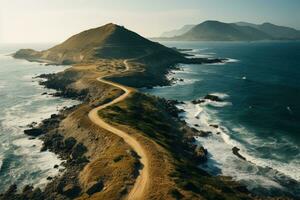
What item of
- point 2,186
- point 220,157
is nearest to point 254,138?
point 220,157

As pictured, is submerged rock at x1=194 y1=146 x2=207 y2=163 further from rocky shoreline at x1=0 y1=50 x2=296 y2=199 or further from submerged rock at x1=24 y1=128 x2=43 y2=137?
submerged rock at x1=24 y1=128 x2=43 y2=137

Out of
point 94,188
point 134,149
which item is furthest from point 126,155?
point 94,188

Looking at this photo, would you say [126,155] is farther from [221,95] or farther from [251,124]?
[221,95]

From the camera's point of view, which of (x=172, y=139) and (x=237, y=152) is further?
(x=172, y=139)

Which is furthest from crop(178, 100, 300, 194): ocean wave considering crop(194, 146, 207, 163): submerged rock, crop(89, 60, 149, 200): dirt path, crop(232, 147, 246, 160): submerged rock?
crop(89, 60, 149, 200): dirt path

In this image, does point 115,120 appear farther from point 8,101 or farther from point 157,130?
point 8,101

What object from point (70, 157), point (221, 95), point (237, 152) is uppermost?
point (221, 95)

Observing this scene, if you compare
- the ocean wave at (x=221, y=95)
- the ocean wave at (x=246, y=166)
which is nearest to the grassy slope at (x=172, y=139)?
the ocean wave at (x=246, y=166)

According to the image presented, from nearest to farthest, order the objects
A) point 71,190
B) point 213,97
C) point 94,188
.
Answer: point 94,188 < point 71,190 < point 213,97

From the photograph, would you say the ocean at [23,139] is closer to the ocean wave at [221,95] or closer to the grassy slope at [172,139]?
the grassy slope at [172,139]
